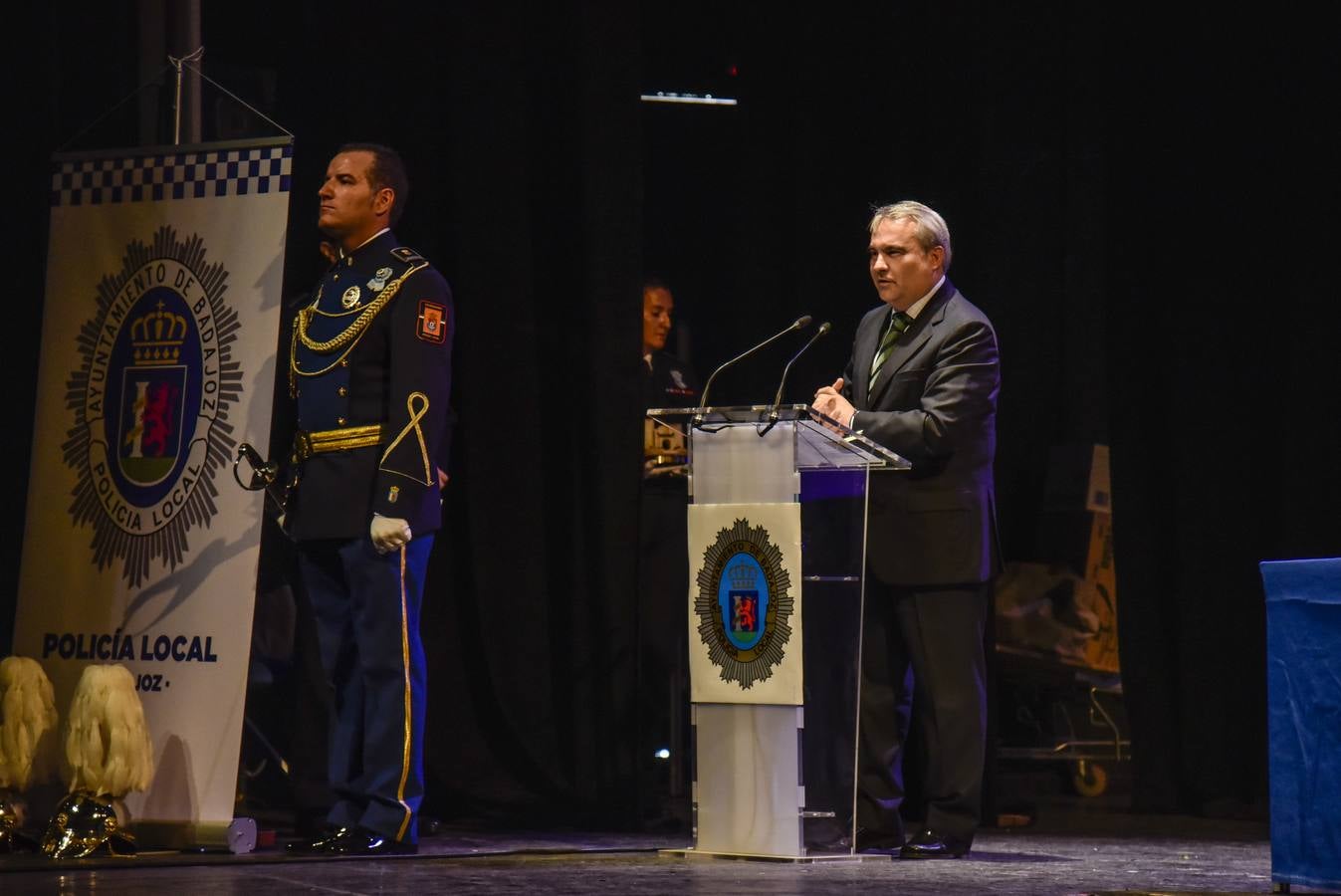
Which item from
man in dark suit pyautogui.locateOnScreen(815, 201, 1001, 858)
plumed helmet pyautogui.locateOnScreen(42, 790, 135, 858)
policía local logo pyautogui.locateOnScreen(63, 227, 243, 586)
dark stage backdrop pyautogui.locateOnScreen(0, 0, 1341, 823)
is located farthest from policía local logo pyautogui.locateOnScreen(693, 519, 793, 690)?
dark stage backdrop pyautogui.locateOnScreen(0, 0, 1341, 823)

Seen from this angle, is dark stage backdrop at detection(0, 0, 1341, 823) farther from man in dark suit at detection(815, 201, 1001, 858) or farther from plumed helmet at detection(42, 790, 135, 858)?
man in dark suit at detection(815, 201, 1001, 858)

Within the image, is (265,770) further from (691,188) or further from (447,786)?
(691,188)

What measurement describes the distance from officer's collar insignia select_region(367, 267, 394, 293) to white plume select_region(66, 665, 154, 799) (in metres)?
1.08

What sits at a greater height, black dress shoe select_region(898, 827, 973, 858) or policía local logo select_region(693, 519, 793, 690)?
policía local logo select_region(693, 519, 793, 690)

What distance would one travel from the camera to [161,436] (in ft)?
15.4

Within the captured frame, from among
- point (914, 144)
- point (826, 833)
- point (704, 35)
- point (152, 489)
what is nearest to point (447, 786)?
point (152, 489)

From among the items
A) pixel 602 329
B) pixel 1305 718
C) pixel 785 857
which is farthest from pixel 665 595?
pixel 1305 718

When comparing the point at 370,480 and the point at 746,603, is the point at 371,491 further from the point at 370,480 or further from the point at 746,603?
the point at 746,603

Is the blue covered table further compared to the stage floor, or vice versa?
the stage floor

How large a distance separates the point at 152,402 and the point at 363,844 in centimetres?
123

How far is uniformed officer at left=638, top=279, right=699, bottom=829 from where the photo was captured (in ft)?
19.5

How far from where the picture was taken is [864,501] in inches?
168

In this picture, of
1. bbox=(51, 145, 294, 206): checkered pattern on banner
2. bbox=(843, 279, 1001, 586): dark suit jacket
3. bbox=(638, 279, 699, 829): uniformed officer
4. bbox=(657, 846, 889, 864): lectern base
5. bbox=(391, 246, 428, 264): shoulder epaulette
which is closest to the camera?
bbox=(657, 846, 889, 864): lectern base

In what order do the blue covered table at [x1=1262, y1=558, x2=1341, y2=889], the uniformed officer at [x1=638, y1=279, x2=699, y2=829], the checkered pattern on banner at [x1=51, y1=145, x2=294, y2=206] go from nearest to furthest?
the blue covered table at [x1=1262, y1=558, x2=1341, y2=889], the checkered pattern on banner at [x1=51, y1=145, x2=294, y2=206], the uniformed officer at [x1=638, y1=279, x2=699, y2=829]
